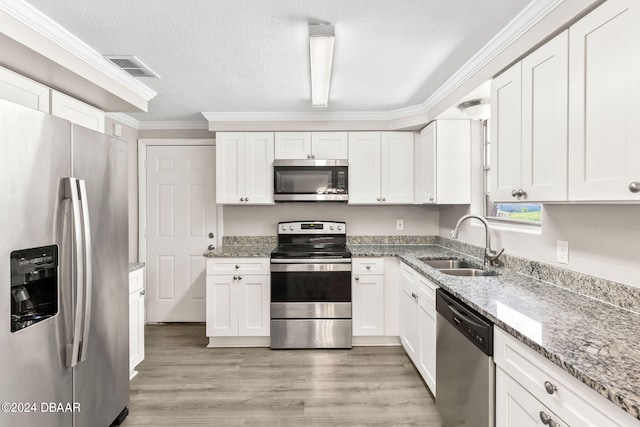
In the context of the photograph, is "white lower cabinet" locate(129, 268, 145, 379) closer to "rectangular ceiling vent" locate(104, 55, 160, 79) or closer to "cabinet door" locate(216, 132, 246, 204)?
"cabinet door" locate(216, 132, 246, 204)

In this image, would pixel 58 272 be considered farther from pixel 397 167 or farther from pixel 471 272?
pixel 397 167

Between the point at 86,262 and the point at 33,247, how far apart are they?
0.85ft

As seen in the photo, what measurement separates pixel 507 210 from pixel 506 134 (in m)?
0.99

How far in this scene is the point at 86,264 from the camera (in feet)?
5.19

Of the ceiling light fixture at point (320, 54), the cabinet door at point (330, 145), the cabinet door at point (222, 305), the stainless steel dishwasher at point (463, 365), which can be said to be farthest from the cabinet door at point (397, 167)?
the cabinet door at point (222, 305)

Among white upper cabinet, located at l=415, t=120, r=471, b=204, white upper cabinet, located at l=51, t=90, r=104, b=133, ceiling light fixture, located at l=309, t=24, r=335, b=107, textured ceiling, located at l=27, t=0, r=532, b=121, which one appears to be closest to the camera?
textured ceiling, located at l=27, t=0, r=532, b=121

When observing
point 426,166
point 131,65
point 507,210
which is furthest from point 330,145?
point 131,65

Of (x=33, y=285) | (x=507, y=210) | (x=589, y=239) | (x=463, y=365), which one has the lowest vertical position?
(x=463, y=365)

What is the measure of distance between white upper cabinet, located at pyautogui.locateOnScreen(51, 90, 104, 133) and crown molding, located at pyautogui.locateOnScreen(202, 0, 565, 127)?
110 cm

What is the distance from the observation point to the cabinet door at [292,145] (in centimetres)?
345

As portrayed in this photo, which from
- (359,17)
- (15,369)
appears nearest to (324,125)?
(359,17)

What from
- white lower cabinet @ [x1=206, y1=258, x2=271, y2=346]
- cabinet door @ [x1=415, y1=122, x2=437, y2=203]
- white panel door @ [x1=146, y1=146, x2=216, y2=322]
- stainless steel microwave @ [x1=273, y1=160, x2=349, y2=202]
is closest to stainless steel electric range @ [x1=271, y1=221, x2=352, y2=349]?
white lower cabinet @ [x1=206, y1=258, x2=271, y2=346]

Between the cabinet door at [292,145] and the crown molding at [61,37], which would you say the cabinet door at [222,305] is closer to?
the cabinet door at [292,145]

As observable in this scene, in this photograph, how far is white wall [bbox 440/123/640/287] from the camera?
1.43 meters
